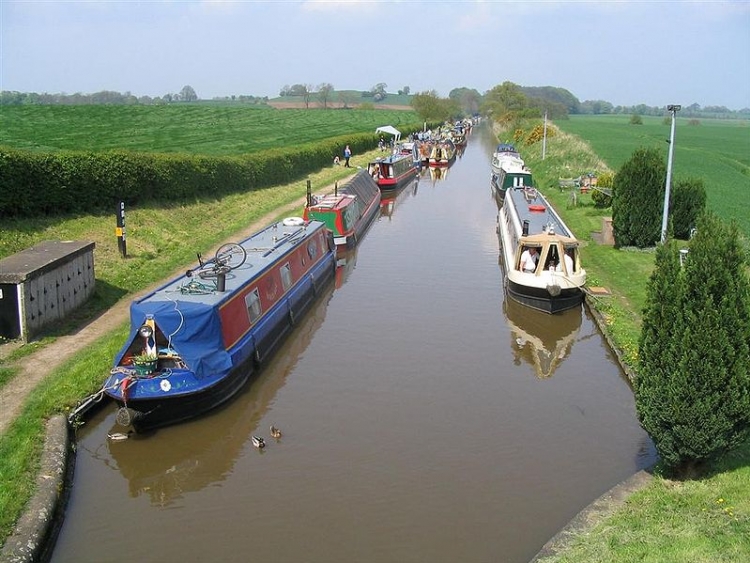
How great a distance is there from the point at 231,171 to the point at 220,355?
17275mm

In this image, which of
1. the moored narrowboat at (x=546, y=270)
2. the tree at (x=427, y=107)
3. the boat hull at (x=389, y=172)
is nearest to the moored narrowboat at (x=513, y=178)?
the boat hull at (x=389, y=172)

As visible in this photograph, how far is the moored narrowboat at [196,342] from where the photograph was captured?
10.3m

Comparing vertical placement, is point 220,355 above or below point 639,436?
above

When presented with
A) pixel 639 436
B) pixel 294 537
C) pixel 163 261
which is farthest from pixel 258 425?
pixel 163 261

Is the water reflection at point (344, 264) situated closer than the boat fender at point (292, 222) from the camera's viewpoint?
No

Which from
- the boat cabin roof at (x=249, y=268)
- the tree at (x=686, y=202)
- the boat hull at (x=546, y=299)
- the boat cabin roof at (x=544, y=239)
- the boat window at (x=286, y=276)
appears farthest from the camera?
the tree at (x=686, y=202)

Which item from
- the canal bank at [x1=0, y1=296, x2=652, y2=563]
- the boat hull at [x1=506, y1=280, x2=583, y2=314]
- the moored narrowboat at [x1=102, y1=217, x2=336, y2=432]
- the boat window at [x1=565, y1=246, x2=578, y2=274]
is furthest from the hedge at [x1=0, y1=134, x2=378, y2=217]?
the boat window at [x1=565, y1=246, x2=578, y2=274]

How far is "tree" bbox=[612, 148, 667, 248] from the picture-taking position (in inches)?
782

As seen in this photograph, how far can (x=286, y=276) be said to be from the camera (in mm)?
15117

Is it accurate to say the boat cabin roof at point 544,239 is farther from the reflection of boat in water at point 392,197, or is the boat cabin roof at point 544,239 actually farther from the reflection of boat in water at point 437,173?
the reflection of boat in water at point 437,173

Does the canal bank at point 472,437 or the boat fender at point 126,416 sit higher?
the boat fender at point 126,416

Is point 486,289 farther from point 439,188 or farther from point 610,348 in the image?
point 439,188

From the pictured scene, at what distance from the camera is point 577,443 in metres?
10.3

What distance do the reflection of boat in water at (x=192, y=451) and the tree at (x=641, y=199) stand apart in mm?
11970
